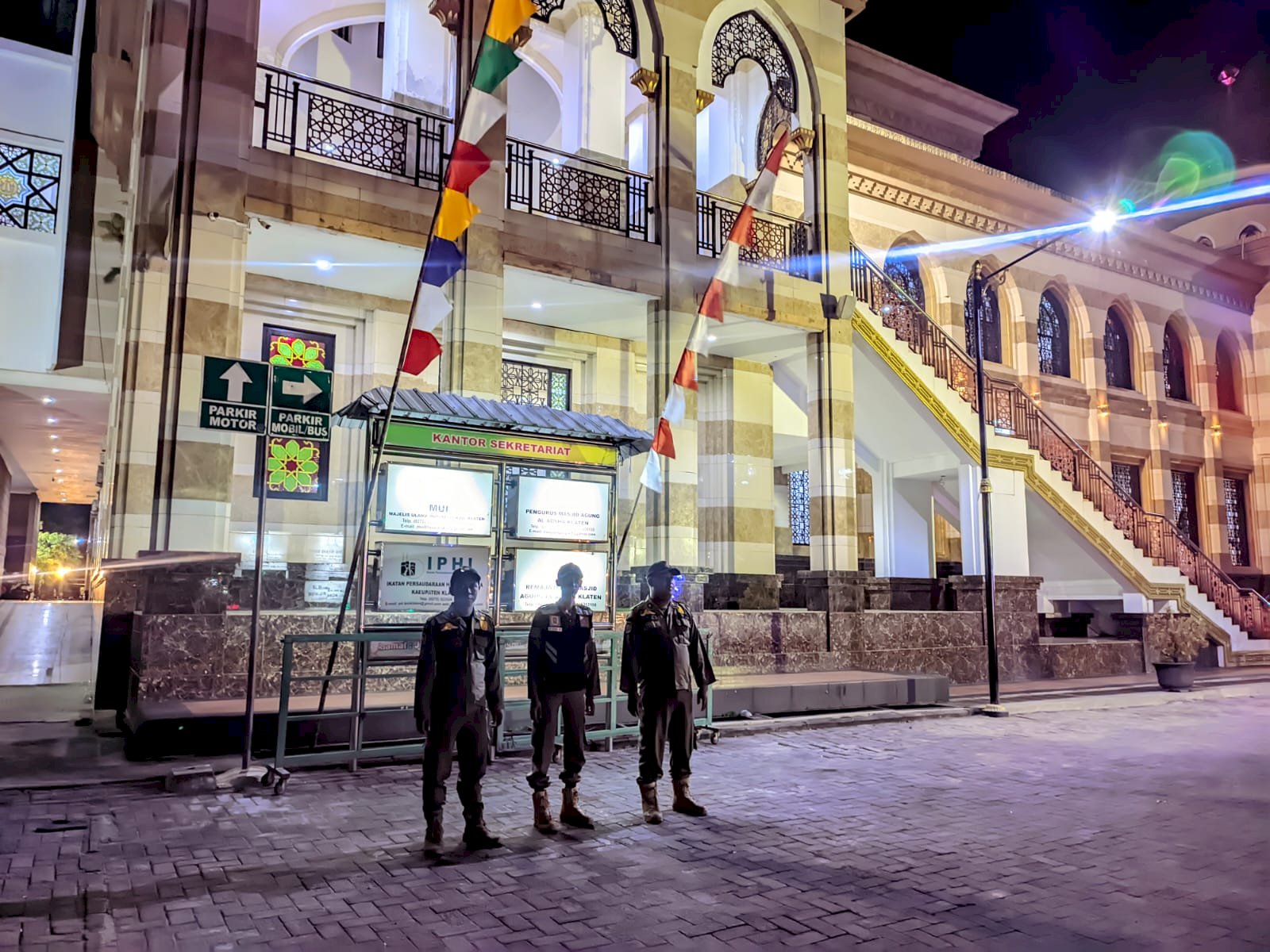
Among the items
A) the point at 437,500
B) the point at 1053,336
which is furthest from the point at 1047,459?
the point at 437,500

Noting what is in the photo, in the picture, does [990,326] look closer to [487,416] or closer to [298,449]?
[298,449]

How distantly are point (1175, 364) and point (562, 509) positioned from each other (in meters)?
26.3

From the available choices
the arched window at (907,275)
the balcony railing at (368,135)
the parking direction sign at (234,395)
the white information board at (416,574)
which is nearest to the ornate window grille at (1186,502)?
the arched window at (907,275)

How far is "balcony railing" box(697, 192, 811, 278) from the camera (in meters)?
16.2

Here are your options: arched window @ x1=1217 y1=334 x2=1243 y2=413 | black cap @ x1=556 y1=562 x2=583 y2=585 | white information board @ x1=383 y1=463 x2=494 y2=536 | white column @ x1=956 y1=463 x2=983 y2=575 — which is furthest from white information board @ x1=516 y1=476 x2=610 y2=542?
arched window @ x1=1217 y1=334 x2=1243 y2=413

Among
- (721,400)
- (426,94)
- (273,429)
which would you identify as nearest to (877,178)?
(721,400)

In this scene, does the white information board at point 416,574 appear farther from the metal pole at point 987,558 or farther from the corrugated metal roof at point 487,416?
the metal pole at point 987,558

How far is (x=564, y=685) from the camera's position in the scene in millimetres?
6578

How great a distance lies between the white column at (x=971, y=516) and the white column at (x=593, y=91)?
9.24 m

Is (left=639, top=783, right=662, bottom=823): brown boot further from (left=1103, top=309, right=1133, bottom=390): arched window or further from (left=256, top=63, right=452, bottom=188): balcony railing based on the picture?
(left=1103, top=309, right=1133, bottom=390): arched window

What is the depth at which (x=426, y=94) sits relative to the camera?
15.2 meters

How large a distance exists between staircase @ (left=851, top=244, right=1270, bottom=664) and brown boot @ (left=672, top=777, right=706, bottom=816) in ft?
40.0

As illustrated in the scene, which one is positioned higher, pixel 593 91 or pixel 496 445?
pixel 593 91

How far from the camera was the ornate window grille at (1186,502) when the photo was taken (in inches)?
1097
